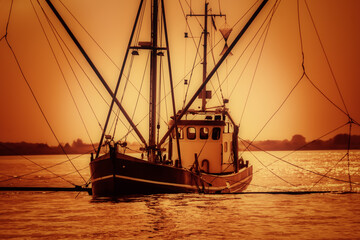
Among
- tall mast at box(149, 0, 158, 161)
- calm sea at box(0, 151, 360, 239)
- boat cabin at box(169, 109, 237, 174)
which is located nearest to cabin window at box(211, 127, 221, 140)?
boat cabin at box(169, 109, 237, 174)

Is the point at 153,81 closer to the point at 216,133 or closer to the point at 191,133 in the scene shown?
the point at 191,133

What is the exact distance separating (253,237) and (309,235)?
172 cm

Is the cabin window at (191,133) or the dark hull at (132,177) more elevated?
the cabin window at (191,133)

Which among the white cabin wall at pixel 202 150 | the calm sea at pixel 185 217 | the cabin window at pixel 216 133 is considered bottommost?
the calm sea at pixel 185 217

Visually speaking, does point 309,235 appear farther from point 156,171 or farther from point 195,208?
point 156,171

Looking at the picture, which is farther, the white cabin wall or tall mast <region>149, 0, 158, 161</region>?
the white cabin wall

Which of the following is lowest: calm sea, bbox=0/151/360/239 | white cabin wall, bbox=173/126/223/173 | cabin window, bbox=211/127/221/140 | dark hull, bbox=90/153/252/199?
calm sea, bbox=0/151/360/239

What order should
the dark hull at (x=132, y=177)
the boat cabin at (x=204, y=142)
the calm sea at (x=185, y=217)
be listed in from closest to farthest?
the calm sea at (x=185, y=217)
the dark hull at (x=132, y=177)
the boat cabin at (x=204, y=142)

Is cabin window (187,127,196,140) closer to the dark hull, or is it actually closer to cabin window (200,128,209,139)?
cabin window (200,128,209,139)

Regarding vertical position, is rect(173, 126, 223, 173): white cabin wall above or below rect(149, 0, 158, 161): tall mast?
below

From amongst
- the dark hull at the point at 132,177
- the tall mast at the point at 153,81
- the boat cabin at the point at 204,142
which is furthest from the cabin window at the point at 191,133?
the tall mast at the point at 153,81

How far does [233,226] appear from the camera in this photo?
64.2 feet

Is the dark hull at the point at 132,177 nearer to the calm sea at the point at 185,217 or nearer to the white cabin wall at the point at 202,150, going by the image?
the calm sea at the point at 185,217

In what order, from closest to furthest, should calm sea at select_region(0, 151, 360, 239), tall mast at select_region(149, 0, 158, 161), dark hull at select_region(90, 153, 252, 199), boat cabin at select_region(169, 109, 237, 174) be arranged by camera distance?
calm sea at select_region(0, 151, 360, 239)
dark hull at select_region(90, 153, 252, 199)
tall mast at select_region(149, 0, 158, 161)
boat cabin at select_region(169, 109, 237, 174)
